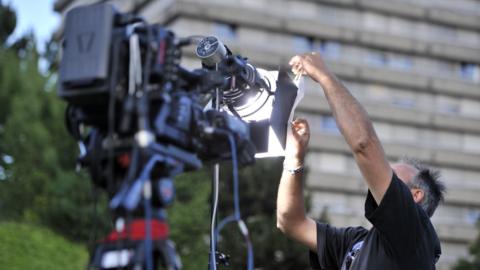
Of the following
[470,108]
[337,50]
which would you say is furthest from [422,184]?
[470,108]

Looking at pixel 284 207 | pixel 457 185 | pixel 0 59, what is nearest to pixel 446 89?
pixel 457 185

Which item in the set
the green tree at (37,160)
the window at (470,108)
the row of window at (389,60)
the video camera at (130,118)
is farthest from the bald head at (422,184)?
the window at (470,108)

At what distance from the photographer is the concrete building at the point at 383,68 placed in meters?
40.3

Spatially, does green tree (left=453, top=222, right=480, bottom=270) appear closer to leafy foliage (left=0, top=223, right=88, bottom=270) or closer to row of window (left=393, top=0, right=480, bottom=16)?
leafy foliage (left=0, top=223, right=88, bottom=270)

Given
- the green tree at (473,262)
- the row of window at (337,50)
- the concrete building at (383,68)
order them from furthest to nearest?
the concrete building at (383,68), the row of window at (337,50), the green tree at (473,262)

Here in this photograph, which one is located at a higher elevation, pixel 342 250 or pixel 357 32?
pixel 342 250

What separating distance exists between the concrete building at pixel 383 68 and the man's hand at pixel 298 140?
34.9m

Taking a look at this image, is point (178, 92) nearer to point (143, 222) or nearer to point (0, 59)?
point (143, 222)

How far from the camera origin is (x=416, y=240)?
3650mm

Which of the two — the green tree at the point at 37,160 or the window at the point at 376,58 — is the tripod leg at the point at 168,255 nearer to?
the green tree at the point at 37,160

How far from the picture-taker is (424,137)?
144 feet

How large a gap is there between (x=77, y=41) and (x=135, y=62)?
0.22m

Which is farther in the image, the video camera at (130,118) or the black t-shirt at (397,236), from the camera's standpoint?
the black t-shirt at (397,236)

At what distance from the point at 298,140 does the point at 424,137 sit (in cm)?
4101
